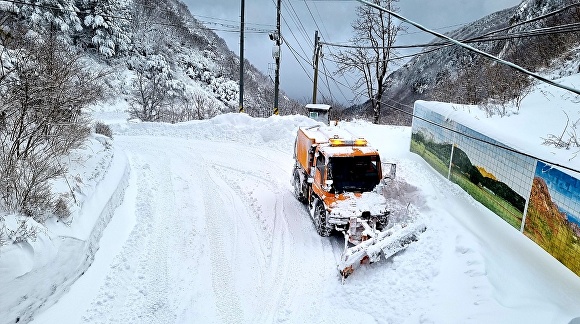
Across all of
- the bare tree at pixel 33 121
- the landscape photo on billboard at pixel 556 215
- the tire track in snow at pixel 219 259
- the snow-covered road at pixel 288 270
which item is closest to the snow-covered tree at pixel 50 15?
the bare tree at pixel 33 121

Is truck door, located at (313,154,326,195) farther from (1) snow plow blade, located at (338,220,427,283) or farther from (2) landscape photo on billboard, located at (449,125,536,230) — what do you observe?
(2) landscape photo on billboard, located at (449,125,536,230)

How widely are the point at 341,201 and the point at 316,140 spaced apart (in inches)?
96.3

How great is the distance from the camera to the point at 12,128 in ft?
28.4

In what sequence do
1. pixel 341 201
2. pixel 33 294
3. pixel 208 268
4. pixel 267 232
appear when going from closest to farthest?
1. pixel 33 294
2. pixel 208 268
3. pixel 341 201
4. pixel 267 232

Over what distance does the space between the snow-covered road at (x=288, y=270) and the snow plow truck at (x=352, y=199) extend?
349 mm

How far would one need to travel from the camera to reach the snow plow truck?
8047 mm

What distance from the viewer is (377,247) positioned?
7875 millimetres

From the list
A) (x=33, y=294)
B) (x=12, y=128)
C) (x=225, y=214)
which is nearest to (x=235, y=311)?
(x=33, y=294)

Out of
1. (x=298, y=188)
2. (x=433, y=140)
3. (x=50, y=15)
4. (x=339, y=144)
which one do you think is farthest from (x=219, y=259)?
(x=50, y=15)

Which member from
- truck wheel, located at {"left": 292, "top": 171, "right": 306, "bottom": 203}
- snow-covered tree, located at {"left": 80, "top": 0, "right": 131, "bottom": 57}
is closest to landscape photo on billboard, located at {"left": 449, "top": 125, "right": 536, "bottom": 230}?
truck wheel, located at {"left": 292, "top": 171, "right": 306, "bottom": 203}

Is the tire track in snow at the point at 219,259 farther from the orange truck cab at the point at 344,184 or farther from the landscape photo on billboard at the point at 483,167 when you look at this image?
the landscape photo on billboard at the point at 483,167

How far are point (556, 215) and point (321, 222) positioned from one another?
16.3 ft

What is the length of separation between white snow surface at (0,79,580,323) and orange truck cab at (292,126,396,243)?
75 cm

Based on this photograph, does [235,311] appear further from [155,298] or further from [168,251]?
[168,251]
